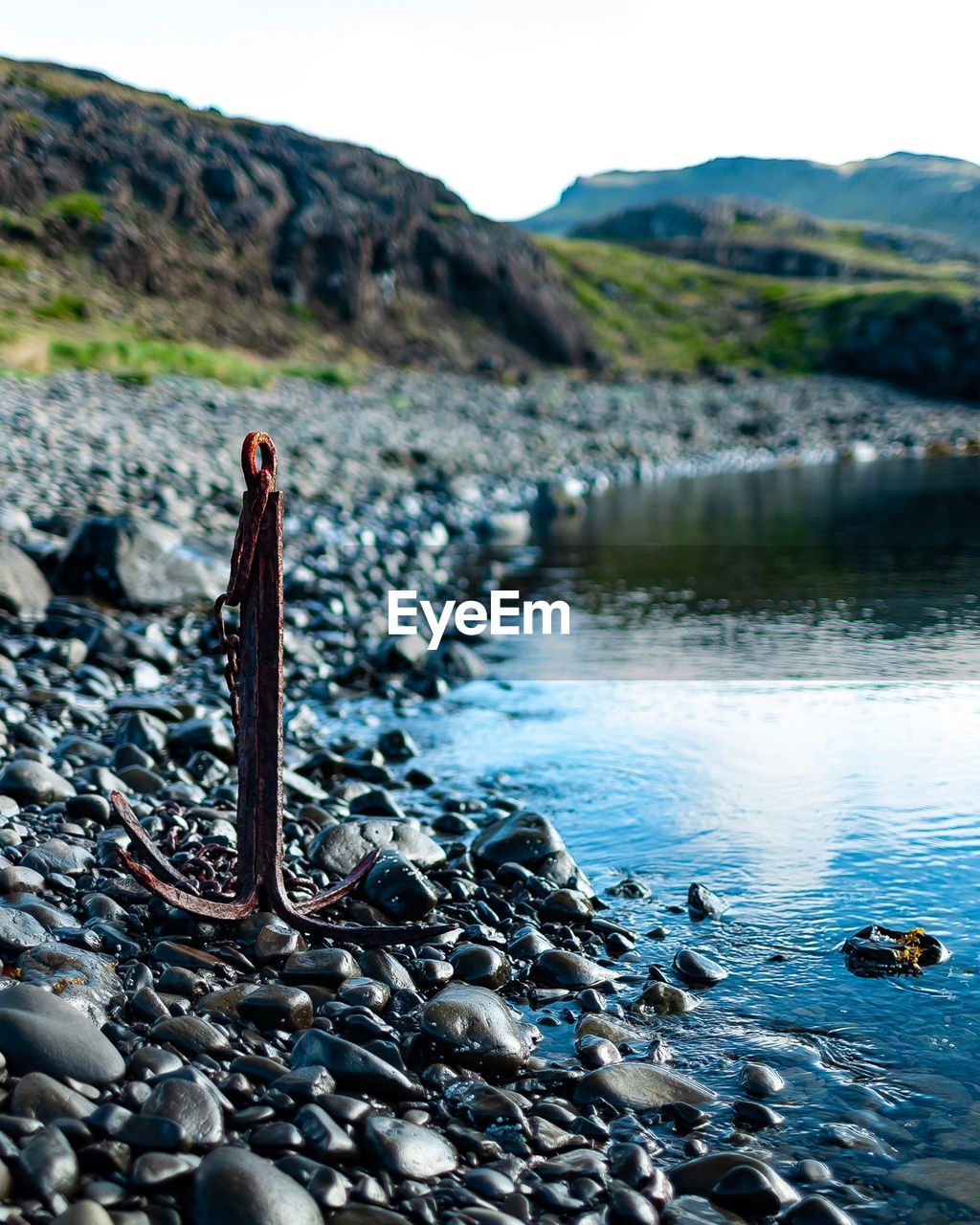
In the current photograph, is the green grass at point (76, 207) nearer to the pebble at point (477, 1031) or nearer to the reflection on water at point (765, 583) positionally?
the reflection on water at point (765, 583)

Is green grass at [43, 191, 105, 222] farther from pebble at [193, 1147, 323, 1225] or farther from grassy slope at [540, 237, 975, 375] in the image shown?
pebble at [193, 1147, 323, 1225]

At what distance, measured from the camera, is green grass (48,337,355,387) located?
78.3ft

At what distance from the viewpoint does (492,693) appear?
920cm

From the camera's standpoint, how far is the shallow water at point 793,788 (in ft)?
12.1

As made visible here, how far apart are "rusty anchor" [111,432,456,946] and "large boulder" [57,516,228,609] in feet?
19.8

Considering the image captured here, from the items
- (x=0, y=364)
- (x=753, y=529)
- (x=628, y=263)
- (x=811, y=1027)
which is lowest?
(x=811, y=1027)

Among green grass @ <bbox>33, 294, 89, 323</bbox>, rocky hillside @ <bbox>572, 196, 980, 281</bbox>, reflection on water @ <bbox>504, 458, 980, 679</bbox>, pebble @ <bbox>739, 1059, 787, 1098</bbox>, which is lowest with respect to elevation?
pebble @ <bbox>739, 1059, 787, 1098</bbox>

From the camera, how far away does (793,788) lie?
690cm

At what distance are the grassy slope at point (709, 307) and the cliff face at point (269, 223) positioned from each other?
3.72 m

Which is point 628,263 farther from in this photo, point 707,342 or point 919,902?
point 919,902

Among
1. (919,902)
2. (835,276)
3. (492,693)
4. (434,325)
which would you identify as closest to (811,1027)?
(919,902)

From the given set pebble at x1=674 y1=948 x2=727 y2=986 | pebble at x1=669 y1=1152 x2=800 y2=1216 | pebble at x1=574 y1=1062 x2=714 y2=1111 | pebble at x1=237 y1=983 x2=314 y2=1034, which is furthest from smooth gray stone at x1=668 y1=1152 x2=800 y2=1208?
pebble at x1=237 y1=983 x2=314 y2=1034

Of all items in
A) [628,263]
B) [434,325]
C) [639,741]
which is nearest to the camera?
[639,741]

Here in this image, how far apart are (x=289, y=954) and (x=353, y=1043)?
70 centimetres
